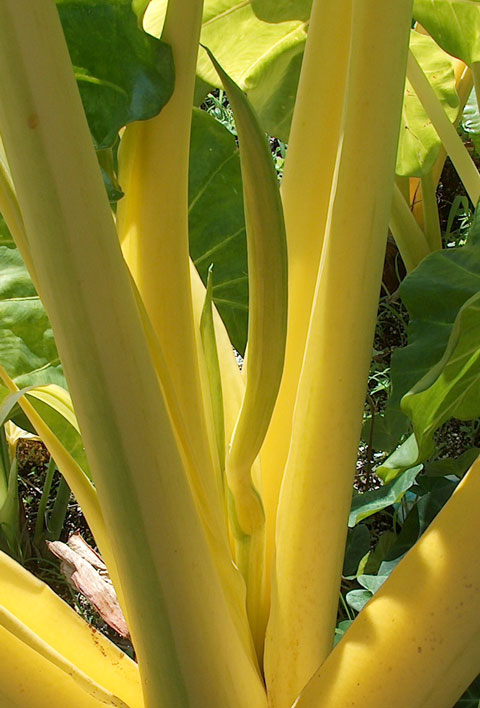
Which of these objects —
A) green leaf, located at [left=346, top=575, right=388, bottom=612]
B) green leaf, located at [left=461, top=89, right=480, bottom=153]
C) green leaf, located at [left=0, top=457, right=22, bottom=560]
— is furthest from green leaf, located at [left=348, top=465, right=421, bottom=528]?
green leaf, located at [left=0, top=457, right=22, bottom=560]

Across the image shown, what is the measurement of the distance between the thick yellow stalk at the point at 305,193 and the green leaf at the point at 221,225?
0.66 feet

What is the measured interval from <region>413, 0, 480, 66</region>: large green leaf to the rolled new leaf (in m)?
0.45

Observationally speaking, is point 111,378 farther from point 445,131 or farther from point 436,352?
point 445,131

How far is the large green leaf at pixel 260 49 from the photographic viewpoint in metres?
0.86

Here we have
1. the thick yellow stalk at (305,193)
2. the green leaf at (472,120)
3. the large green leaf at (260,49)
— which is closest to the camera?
the thick yellow stalk at (305,193)

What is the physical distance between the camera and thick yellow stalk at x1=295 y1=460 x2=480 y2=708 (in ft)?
1.55

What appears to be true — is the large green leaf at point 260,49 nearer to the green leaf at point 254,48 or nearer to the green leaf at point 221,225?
the green leaf at point 254,48

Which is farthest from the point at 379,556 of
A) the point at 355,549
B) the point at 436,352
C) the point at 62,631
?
the point at 62,631

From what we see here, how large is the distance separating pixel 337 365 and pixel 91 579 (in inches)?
18.8

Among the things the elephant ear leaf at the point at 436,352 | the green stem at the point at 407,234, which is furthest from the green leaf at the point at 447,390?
the green stem at the point at 407,234

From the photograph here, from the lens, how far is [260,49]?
0.90 m

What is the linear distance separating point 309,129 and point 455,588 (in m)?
0.36

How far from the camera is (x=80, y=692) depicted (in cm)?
51

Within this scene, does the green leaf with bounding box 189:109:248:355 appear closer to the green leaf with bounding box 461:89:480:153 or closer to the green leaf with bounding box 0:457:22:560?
the green leaf with bounding box 461:89:480:153
